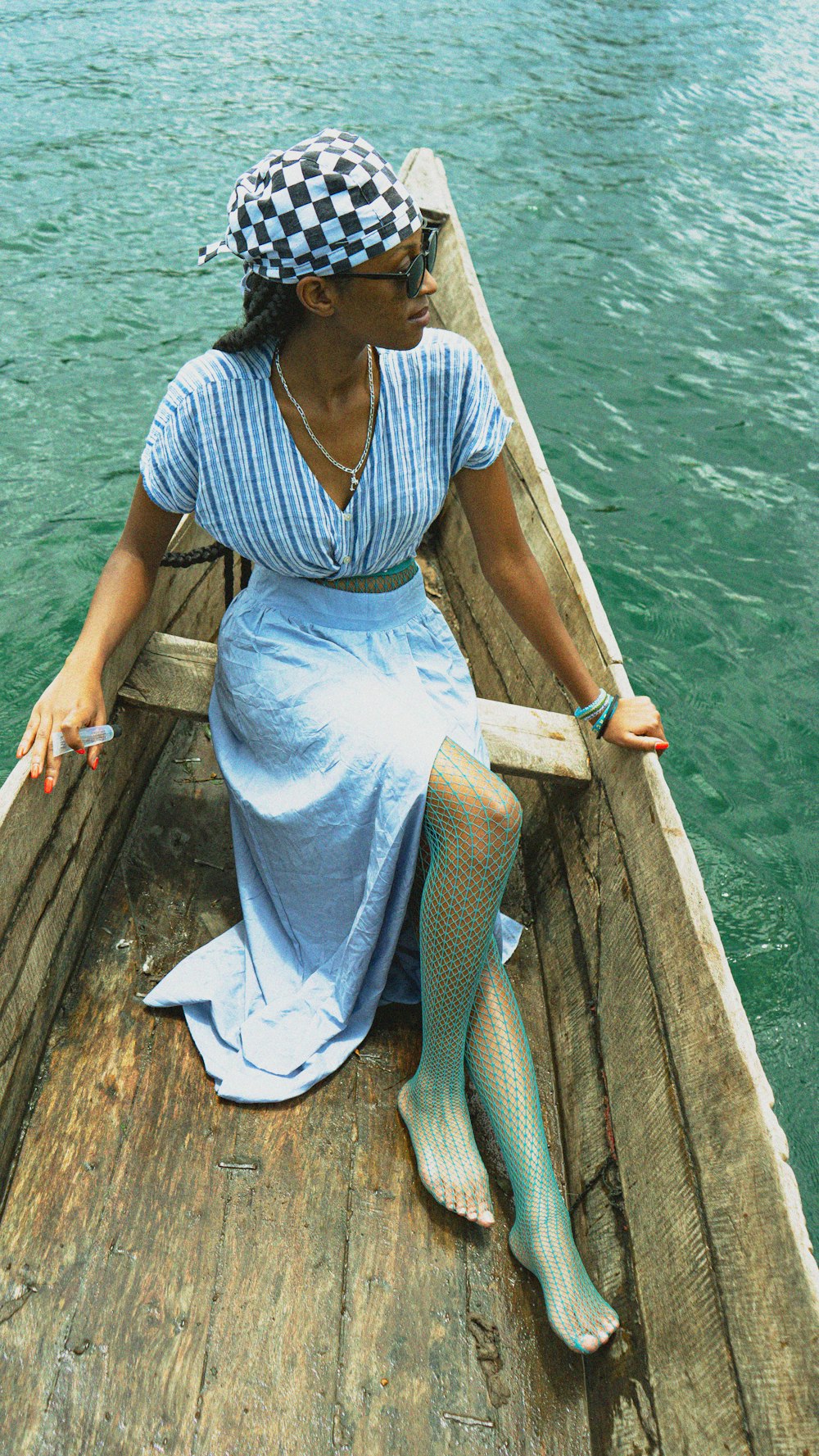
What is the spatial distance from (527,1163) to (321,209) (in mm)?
1595

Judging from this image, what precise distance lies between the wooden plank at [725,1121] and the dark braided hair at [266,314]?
38.9 inches

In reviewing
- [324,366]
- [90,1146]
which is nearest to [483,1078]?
[90,1146]

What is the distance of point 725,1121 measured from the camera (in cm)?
160

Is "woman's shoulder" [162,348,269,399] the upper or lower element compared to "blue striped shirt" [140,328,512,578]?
upper

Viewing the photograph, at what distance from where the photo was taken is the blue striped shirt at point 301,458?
2010 mm

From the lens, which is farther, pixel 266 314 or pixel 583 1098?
pixel 583 1098

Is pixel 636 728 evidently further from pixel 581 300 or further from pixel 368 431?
pixel 581 300

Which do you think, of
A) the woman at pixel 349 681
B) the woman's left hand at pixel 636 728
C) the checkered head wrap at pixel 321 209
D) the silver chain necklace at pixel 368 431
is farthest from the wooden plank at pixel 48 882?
the woman's left hand at pixel 636 728

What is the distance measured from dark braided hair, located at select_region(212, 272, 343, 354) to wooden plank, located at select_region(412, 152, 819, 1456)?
0.99m

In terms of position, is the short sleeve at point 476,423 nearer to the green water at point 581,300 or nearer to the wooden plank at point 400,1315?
the wooden plank at point 400,1315

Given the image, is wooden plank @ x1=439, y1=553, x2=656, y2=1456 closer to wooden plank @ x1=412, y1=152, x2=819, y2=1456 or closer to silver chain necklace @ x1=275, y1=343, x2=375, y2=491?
wooden plank @ x1=412, y1=152, x2=819, y2=1456

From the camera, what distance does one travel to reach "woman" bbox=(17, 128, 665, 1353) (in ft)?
5.96

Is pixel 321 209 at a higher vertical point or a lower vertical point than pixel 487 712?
higher

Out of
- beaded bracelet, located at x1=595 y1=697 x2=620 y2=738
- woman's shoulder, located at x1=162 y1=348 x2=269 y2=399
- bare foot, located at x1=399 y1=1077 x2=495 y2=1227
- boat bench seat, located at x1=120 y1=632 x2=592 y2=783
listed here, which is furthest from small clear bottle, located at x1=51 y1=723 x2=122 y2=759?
beaded bracelet, located at x1=595 y1=697 x2=620 y2=738
